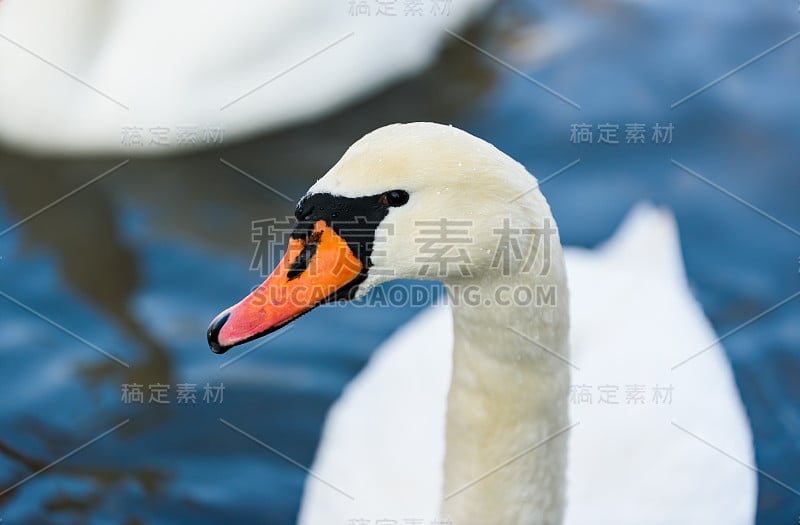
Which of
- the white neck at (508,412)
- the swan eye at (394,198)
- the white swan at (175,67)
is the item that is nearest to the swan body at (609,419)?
the white neck at (508,412)

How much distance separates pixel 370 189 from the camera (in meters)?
2.90

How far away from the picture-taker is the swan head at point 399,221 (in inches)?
114

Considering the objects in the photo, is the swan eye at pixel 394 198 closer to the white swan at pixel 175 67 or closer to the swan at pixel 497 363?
the swan at pixel 497 363

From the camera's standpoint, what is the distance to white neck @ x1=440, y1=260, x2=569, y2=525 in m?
3.22

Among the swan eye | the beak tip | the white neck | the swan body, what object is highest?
the swan eye

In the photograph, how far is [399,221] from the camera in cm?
301

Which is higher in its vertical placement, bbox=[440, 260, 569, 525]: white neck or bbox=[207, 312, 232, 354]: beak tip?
bbox=[207, 312, 232, 354]: beak tip

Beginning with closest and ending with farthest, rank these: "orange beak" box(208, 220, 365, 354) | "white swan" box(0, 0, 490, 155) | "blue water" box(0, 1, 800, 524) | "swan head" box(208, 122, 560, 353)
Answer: "swan head" box(208, 122, 560, 353) → "orange beak" box(208, 220, 365, 354) → "blue water" box(0, 1, 800, 524) → "white swan" box(0, 0, 490, 155)

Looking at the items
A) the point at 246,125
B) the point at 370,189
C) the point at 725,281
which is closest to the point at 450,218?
the point at 370,189

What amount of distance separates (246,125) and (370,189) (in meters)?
3.62

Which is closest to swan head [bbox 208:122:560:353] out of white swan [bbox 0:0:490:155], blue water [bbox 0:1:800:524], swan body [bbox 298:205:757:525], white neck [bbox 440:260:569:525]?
white neck [bbox 440:260:569:525]

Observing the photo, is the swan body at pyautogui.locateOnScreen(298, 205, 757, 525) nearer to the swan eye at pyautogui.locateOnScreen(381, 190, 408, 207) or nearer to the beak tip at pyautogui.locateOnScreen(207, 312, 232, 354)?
the beak tip at pyautogui.locateOnScreen(207, 312, 232, 354)

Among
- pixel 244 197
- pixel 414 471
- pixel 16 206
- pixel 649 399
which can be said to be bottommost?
pixel 649 399

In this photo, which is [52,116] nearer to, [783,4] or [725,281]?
[725,281]
